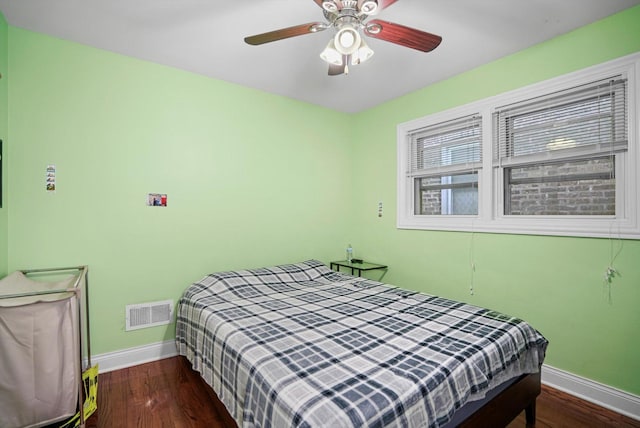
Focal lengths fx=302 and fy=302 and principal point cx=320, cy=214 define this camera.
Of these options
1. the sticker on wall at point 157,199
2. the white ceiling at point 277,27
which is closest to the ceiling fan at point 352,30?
the white ceiling at point 277,27

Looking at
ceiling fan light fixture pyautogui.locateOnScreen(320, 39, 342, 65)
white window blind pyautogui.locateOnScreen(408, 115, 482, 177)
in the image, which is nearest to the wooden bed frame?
white window blind pyautogui.locateOnScreen(408, 115, 482, 177)

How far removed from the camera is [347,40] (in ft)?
5.12

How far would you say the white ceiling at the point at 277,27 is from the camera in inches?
73.0

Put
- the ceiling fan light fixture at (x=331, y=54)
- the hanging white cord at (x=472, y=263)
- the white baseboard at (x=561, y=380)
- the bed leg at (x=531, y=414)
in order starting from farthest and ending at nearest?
the hanging white cord at (x=472, y=263), the white baseboard at (x=561, y=380), the bed leg at (x=531, y=414), the ceiling fan light fixture at (x=331, y=54)

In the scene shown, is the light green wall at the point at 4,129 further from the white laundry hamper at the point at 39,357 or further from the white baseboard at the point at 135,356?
the white baseboard at the point at 135,356

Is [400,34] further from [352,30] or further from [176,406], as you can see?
[176,406]

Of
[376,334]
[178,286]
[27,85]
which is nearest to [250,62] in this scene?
[27,85]

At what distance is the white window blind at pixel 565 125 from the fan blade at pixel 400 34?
1194 millimetres

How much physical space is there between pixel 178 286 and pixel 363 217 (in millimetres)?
2170

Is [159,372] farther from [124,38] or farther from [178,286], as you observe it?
[124,38]

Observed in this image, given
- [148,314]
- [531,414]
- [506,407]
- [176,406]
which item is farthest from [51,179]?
[531,414]

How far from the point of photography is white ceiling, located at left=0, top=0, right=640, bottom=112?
6.08ft

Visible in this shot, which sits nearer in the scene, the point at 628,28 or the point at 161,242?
the point at 628,28

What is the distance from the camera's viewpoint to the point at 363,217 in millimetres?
3738
